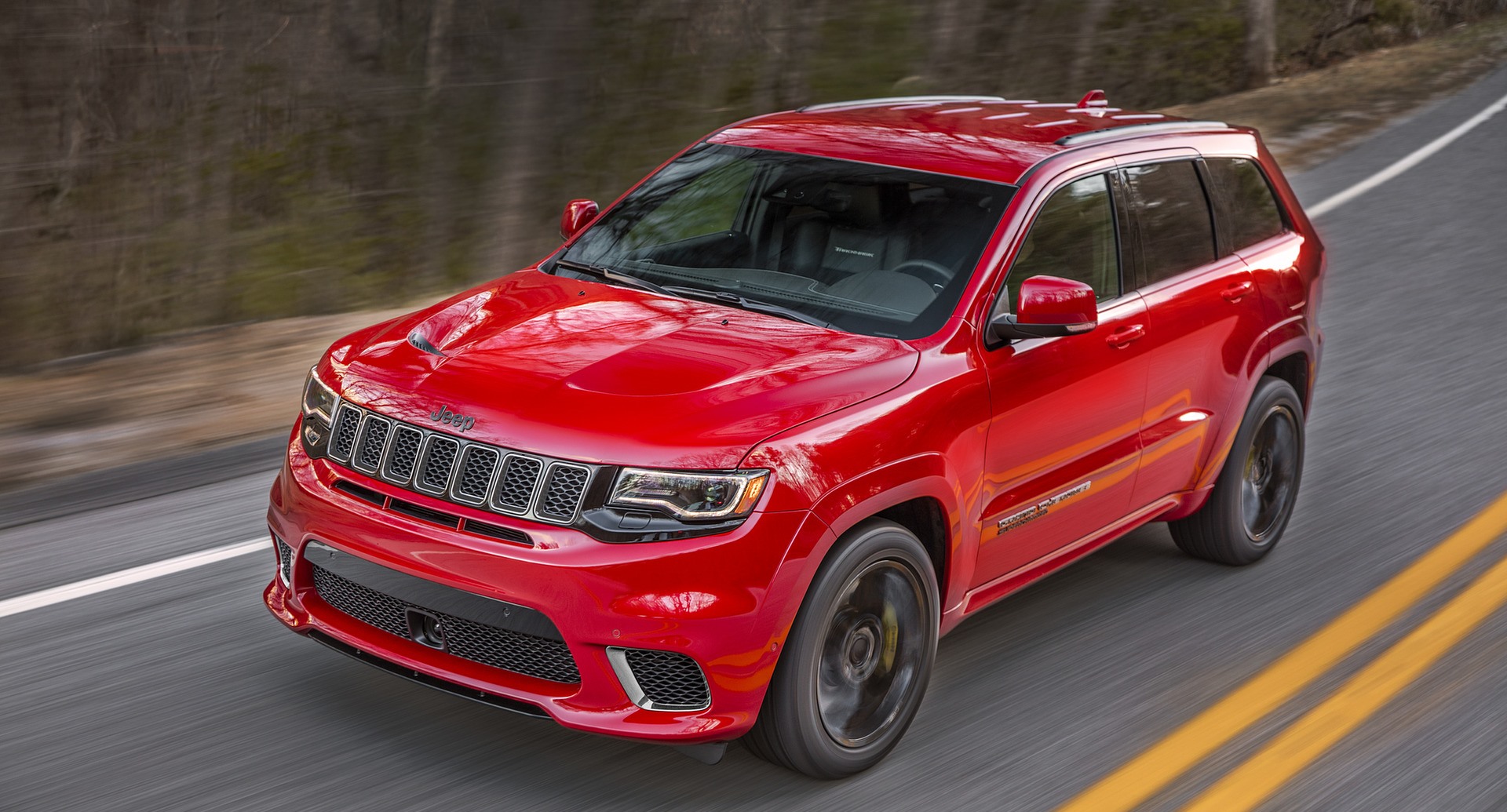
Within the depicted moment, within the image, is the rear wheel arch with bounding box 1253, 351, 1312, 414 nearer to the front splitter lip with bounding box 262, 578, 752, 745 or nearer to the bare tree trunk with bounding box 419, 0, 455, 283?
the front splitter lip with bounding box 262, 578, 752, 745

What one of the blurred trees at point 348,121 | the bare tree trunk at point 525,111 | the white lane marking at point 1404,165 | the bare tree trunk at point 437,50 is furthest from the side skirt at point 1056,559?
the bare tree trunk at point 437,50

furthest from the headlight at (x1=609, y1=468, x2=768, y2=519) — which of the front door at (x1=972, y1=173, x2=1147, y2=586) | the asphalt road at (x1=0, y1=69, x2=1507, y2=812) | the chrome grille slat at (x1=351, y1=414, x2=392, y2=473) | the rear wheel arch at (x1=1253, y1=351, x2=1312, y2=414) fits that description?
the rear wheel arch at (x1=1253, y1=351, x2=1312, y2=414)

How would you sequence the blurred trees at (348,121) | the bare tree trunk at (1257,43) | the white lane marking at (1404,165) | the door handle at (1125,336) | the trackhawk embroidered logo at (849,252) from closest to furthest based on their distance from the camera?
the trackhawk embroidered logo at (849,252), the door handle at (1125,336), the blurred trees at (348,121), the white lane marking at (1404,165), the bare tree trunk at (1257,43)

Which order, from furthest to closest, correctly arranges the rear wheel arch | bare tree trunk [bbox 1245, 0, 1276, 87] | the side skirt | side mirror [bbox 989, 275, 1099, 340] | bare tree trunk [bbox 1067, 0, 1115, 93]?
bare tree trunk [bbox 1245, 0, 1276, 87] < bare tree trunk [bbox 1067, 0, 1115, 93] < the rear wheel arch < the side skirt < side mirror [bbox 989, 275, 1099, 340]

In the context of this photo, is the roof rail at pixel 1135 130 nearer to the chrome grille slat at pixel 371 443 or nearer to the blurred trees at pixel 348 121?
the chrome grille slat at pixel 371 443

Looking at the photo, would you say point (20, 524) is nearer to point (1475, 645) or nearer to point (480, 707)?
point (480, 707)

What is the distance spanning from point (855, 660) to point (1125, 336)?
1603 millimetres

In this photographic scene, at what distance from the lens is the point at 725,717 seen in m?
4.00

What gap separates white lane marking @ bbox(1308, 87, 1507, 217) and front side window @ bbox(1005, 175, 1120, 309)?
9477mm

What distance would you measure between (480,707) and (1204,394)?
2.88 m

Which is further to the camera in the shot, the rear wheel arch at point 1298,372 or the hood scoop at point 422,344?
the rear wheel arch at point 1298,372

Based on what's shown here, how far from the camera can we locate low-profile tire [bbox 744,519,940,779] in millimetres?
4125

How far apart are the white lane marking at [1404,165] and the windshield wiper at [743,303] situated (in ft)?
34.2

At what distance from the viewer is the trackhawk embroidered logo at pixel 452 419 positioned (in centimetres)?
404
